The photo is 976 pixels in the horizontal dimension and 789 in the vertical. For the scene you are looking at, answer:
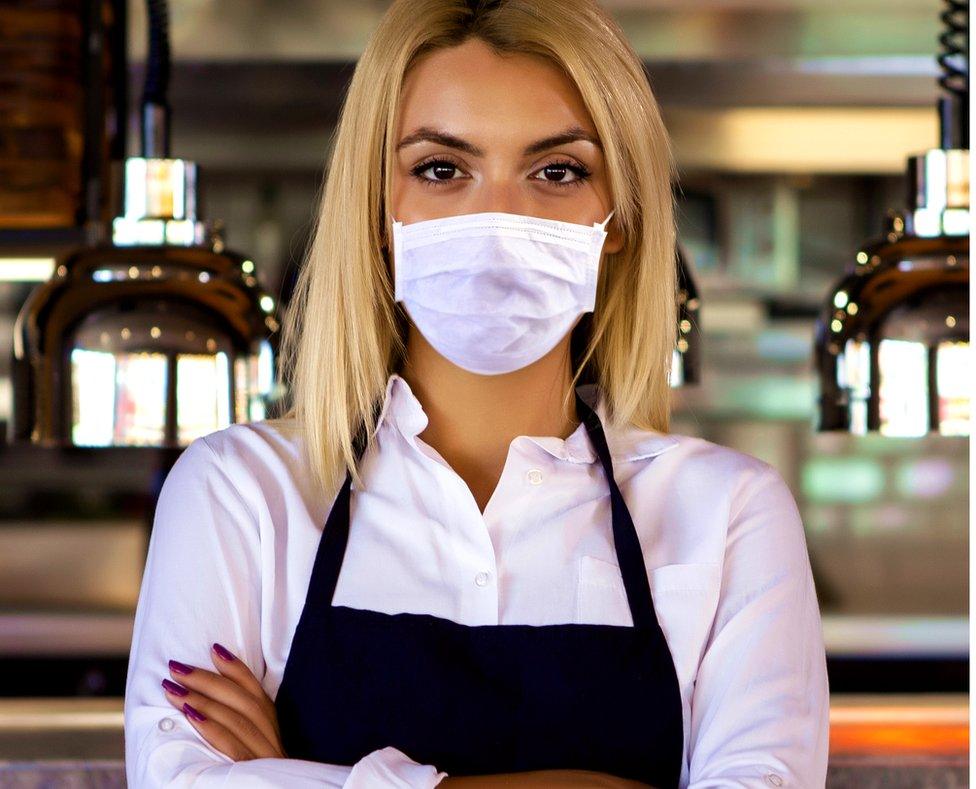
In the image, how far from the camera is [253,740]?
1.25 meters

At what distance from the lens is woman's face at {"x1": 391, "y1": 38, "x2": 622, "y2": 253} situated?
1.30 m

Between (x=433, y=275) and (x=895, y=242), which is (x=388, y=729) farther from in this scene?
(x=895, y=242)

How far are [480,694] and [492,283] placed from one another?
0.41m

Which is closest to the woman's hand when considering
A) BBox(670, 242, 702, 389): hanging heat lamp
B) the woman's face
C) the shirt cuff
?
the shirt cuff

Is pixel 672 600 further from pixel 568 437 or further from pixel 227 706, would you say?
pixel 227 706

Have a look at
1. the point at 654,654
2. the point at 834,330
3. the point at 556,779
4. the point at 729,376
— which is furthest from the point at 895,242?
the point at 729,376

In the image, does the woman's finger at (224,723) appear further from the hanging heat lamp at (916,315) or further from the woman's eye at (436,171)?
the hanging heat lamp at (916,315)

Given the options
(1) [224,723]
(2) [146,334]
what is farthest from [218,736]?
(2) [146,334]

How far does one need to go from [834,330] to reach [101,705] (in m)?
1.36

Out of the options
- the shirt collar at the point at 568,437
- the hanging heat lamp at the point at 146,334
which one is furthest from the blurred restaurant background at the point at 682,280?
the shirt collar at the point at 568,437

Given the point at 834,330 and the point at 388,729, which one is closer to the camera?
the point at 388,729

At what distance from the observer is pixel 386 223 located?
138 centimetres

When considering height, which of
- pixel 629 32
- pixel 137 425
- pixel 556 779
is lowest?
pixel 556 779

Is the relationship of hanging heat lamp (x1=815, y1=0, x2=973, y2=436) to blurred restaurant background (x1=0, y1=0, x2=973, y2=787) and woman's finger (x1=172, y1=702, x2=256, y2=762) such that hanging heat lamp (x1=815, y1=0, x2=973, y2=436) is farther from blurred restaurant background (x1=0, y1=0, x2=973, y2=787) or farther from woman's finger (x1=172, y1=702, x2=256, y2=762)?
woman's finger (x1=172, y1=702, x2=256, y2=762)
